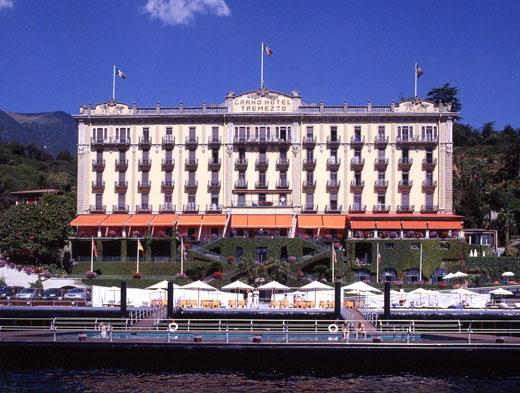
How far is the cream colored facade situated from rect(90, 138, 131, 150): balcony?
4.2 inches

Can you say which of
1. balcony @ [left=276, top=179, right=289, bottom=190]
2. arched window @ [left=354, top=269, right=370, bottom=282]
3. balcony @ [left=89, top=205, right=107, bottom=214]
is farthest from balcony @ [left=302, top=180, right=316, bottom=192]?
balcony @ [left=89, top=205, right=107, bottom=214]

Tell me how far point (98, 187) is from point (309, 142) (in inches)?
905

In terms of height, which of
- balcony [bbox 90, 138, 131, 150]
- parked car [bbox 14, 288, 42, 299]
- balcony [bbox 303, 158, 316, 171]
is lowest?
parked car [bbox 14, 288, 42, 299]

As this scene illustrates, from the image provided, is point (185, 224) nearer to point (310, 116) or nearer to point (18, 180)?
point (310, 116)

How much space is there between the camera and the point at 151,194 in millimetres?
84750

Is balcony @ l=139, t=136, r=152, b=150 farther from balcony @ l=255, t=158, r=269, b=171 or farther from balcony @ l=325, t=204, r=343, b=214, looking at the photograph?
balcony @ l=325, t=204, r=343, b=214

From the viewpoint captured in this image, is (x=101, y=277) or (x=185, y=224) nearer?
(x=101, y=277)

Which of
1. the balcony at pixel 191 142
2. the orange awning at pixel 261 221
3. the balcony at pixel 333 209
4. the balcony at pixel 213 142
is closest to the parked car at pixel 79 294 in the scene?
the orange awning at pixel 261 221

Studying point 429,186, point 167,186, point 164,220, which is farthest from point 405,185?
point 164,220

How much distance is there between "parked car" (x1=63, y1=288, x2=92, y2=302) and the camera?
58.9m

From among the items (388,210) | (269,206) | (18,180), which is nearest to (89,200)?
(269,206)

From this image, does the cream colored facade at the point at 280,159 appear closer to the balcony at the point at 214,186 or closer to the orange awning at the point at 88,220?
the balcony at the point at 214,186

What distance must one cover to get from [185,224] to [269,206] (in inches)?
356

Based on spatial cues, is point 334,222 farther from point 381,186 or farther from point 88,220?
point 88,220
